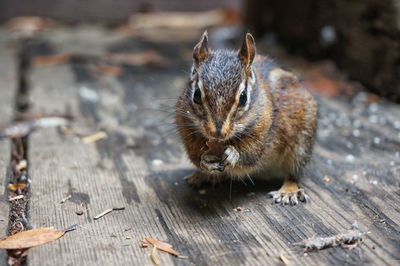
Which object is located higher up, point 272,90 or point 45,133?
point 272,90

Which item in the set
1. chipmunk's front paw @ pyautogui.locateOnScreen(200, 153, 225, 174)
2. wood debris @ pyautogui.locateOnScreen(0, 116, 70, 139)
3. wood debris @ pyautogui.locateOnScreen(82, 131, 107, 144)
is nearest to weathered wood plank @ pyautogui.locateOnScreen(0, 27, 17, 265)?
wood debris @ pyautogui.locateOnScreen(0, 116, 70, 139)

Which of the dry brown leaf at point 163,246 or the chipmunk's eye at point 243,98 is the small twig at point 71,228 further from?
the chipmunk's eye at point 243,98

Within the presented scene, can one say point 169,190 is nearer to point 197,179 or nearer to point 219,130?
point 197,179

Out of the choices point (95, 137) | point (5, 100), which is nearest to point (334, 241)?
point (95, 137)

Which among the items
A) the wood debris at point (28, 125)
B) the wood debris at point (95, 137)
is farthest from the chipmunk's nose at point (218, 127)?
the wood debris at point (28, 125)

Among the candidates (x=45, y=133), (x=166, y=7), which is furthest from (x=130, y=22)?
(x=45, y=133)

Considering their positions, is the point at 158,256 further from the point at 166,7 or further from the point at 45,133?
the point at 166,7

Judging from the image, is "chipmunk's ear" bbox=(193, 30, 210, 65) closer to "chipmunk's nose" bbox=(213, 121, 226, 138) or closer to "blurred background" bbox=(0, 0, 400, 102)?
"chipmunk's nose" bbox=(213, 121, 226, 138)
